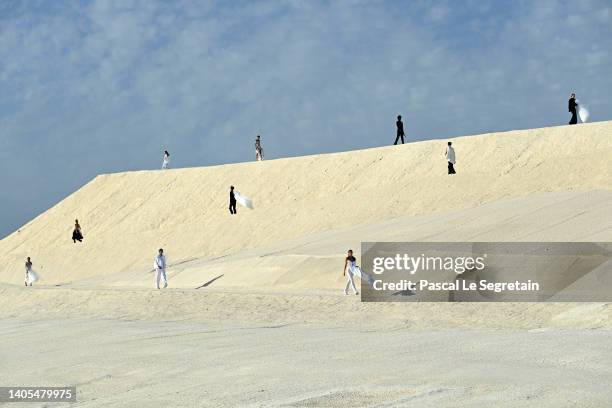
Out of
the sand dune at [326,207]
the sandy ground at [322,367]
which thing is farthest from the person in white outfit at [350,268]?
the sandy ground at [322,367]

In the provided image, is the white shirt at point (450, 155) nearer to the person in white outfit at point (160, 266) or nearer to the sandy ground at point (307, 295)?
the sandy ground at point (307, 295)

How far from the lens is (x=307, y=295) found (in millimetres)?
19828

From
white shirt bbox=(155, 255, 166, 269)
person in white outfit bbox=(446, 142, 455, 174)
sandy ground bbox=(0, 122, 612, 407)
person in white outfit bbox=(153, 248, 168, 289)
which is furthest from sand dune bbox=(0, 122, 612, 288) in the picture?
white shirt bbox=(155, 255, 166, 269)

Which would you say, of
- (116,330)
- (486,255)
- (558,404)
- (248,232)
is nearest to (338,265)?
(486,255)

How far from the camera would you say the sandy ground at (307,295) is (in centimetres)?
991

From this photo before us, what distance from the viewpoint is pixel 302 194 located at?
38.0m

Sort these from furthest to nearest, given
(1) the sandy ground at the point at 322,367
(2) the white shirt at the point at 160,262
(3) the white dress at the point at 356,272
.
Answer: (2) the white shirt at the point at 160,262 < (3) the white dress at the point at 356,272 < (1) the sandy ground at the point at 322,367

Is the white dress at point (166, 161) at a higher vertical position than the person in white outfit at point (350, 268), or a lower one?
higher

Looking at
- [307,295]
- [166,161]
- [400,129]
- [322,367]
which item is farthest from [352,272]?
[166,161]

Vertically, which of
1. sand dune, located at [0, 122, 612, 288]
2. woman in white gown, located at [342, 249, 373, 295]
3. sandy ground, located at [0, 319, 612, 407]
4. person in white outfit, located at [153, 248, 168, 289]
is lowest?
sandy ground, located at [0, 319, 612, 407]

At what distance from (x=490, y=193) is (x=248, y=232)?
930cm

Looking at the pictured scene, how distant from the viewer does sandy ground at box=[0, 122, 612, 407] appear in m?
Answer: 9.91

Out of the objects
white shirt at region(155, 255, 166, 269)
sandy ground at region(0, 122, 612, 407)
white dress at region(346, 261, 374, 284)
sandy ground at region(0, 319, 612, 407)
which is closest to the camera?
sandy ground at region(0, 319, 612, 407)

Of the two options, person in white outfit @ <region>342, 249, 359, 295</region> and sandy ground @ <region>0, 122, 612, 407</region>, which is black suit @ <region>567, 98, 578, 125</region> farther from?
person in white outfit @ <region>342, 249, 359, 295</region>
